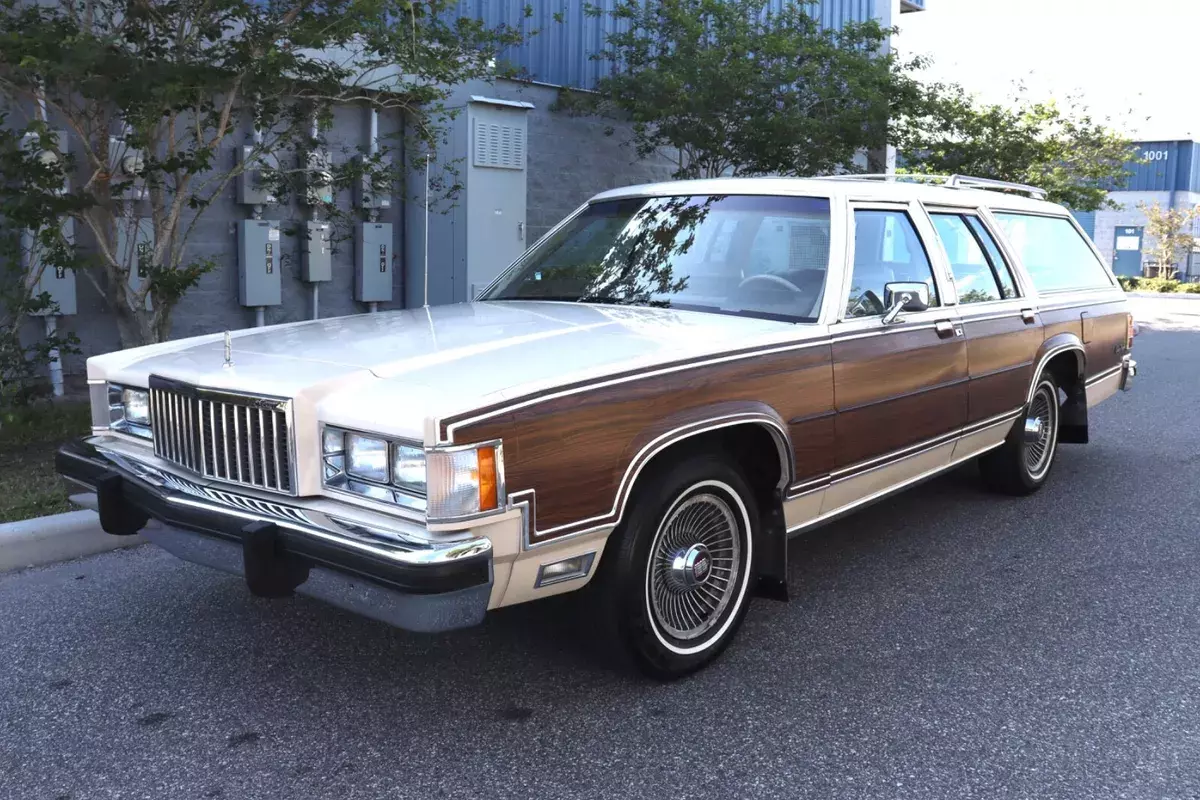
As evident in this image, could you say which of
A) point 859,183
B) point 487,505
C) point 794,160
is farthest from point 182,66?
point 794,160

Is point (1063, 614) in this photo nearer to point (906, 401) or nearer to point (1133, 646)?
point (1133, 646)

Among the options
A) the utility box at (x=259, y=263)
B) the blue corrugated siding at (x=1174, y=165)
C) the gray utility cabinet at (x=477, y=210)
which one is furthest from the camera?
the blue corrugated siding at (x=1174, y=165)

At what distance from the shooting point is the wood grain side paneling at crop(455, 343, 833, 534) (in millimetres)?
3111

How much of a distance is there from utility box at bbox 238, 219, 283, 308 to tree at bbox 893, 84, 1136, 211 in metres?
7.28

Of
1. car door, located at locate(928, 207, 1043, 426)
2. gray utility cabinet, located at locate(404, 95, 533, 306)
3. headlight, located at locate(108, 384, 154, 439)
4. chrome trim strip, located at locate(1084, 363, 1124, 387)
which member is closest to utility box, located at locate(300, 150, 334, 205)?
gray utility cabinet, located at locate(404, 95, 533, 306)

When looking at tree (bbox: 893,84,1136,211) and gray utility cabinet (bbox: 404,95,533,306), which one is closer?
gray utility cabinet (bbox: 404,95,533,306)

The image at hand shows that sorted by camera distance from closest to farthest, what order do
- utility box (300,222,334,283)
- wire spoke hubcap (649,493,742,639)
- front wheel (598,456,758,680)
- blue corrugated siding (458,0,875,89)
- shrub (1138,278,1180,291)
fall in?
front wheel (598,456,758,680)
wire spoke hubcap (649,493,742,639)
utility box (300,222,334,283)
blue corrugated siding (458,0,875,89)
shrub (1138,278,1180,291)

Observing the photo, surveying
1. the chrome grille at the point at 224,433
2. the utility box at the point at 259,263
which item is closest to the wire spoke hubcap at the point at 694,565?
the chrome grille at the point at 224,433

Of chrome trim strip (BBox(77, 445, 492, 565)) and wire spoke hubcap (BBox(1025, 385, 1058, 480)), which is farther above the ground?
chrome trim strip (BBox(77, 445, 492, 565))

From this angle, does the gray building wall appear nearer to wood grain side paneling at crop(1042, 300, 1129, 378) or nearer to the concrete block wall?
wood grain side paneling at crop(1042, 300, 1129, 378)

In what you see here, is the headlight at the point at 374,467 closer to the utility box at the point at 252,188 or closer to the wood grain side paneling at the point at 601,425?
the wood grain side paneling at the point at 601,425

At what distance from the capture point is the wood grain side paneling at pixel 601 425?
3.11 m

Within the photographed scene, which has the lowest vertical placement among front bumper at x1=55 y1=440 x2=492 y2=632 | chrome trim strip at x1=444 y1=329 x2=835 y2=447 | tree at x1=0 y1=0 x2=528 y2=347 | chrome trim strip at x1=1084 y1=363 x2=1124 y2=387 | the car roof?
front bumper at x1=55 y1=440 x2=492 y2=632

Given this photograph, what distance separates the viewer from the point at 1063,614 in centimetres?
444
